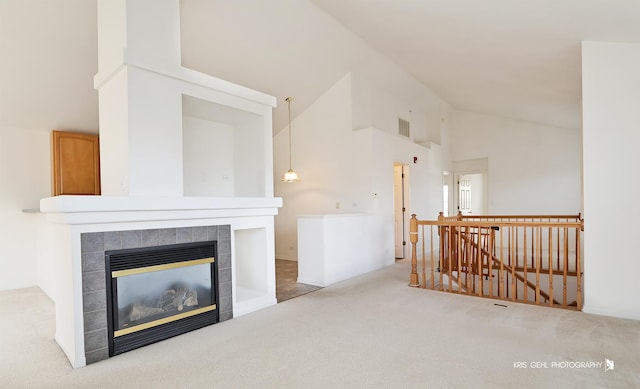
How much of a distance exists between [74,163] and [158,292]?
12.0 ft

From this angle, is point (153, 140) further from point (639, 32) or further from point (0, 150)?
point (639, 32)

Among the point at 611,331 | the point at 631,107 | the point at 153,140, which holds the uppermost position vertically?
the point at 631,107

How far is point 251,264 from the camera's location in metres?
4.36

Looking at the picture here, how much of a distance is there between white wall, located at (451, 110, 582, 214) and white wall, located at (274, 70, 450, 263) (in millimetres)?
2223

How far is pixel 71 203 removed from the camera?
256cm

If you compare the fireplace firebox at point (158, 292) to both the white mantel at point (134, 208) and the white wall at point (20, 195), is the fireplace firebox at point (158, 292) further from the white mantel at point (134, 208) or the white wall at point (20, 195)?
Result: the white wall at point (20, 195)

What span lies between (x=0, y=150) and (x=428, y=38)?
6.58 m

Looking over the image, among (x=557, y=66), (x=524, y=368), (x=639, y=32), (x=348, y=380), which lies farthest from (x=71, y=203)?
(x=557, y=66)

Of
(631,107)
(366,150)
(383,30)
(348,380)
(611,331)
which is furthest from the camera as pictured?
(366,150)

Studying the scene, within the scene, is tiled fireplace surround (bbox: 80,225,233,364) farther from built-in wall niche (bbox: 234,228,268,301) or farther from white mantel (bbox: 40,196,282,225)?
built-in wall niche (bbox: 234,228,268,301)

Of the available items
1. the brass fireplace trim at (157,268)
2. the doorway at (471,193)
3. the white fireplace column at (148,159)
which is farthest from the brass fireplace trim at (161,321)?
the doorway at (471,193)

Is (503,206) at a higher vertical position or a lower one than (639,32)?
lower

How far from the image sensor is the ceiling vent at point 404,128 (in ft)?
26.3

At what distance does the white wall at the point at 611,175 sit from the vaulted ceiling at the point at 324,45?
0.32 meters
